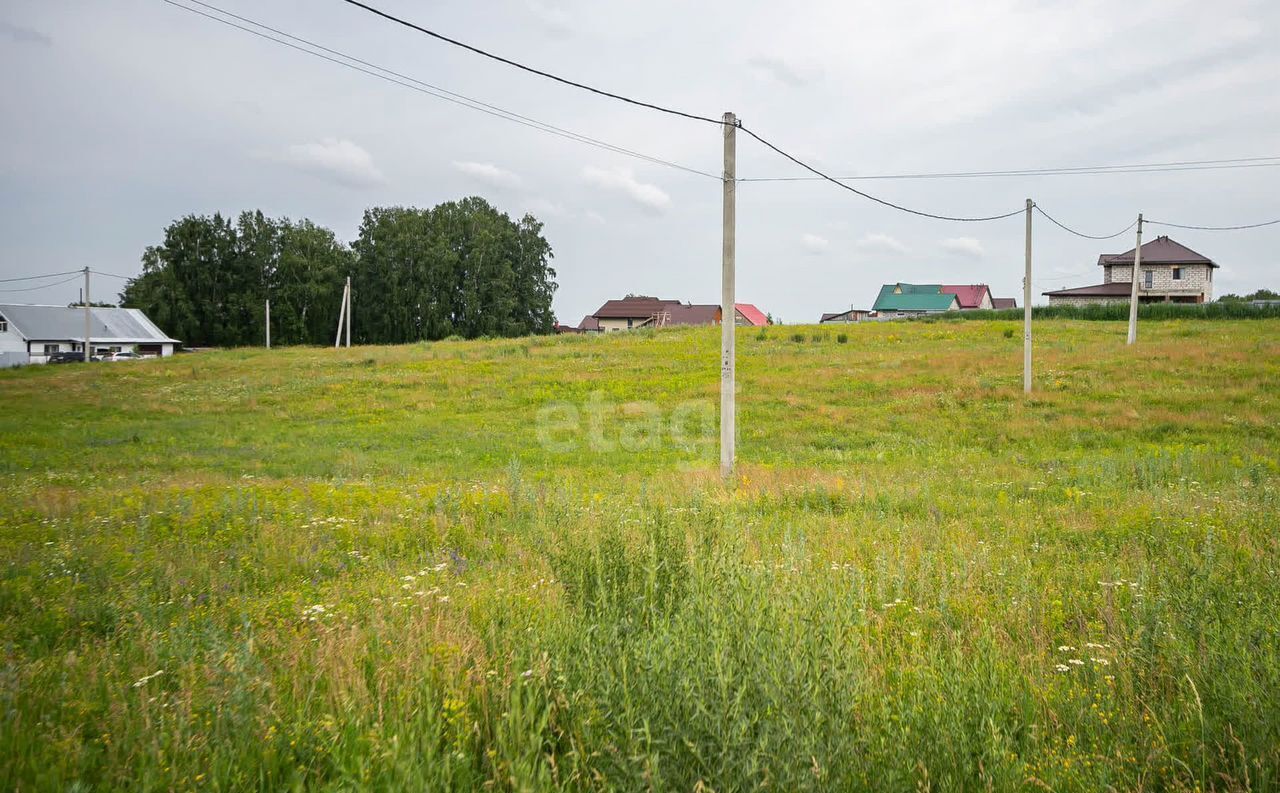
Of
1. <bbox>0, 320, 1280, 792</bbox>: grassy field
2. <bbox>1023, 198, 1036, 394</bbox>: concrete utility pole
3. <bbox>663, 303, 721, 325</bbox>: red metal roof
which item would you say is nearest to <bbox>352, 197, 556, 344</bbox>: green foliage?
<bbox>663, 303, 721, 325</bbox>: red metal roof

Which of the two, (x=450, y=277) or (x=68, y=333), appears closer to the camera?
(x=68, y=333)

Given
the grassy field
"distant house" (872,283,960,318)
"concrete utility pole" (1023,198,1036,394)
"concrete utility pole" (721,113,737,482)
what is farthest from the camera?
"distant house" (872,283,960,318)

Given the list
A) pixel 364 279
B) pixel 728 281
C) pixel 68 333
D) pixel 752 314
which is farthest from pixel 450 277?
pixel 728 281

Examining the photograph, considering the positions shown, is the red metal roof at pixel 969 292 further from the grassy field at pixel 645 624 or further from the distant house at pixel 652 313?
the grassy field at pixel 645 624

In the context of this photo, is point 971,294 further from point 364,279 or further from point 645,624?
point 645,624

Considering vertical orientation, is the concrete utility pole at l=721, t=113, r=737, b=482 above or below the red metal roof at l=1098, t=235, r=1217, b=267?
below

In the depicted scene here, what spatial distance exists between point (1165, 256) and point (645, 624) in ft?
285

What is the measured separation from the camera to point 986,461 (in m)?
14.7

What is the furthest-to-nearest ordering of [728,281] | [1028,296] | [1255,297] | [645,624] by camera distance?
[1255,297] < [1028,296] < [728,281] < [645,624]

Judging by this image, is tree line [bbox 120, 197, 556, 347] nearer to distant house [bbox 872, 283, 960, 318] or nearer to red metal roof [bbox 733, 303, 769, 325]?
red metal roof [bbox 733, 303, 769, 325]

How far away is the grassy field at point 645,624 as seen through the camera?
10.0 feet

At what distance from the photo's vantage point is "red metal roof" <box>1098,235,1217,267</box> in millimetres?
69006

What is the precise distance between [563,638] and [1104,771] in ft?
8.91

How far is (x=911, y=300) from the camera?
3967 inches
